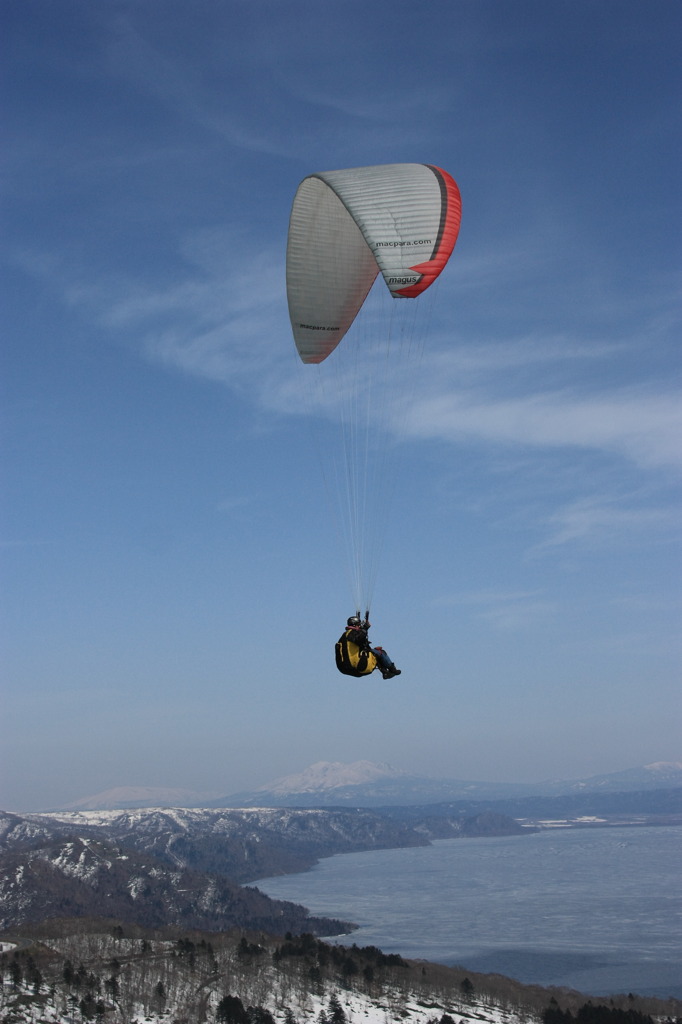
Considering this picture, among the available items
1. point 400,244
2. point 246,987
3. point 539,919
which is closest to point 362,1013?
→ point 246,987

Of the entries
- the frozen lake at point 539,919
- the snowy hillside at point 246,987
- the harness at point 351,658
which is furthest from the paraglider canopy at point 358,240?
the frozen lake at point 539,919

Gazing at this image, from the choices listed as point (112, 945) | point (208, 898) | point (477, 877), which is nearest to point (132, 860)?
point (208, 898)

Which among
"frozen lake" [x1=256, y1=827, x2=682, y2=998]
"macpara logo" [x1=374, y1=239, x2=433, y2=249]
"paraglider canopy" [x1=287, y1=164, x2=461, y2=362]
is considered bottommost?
"frozen lake" [x1=256, y1=827, x2=682, y2=998]

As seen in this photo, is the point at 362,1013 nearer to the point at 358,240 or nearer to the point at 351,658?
the point at 351,658

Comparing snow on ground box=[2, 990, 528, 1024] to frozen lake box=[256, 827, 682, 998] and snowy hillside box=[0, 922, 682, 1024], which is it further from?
frozen lake box=[256, 827, 682, 998]

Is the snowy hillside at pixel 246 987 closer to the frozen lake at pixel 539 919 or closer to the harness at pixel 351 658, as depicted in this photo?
the frozen lake at pixel 539 919

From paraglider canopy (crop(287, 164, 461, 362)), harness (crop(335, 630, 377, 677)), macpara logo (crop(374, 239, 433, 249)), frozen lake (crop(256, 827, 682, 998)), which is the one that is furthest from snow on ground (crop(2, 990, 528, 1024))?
macpara logo (crop(374, 239, 433, 249))
